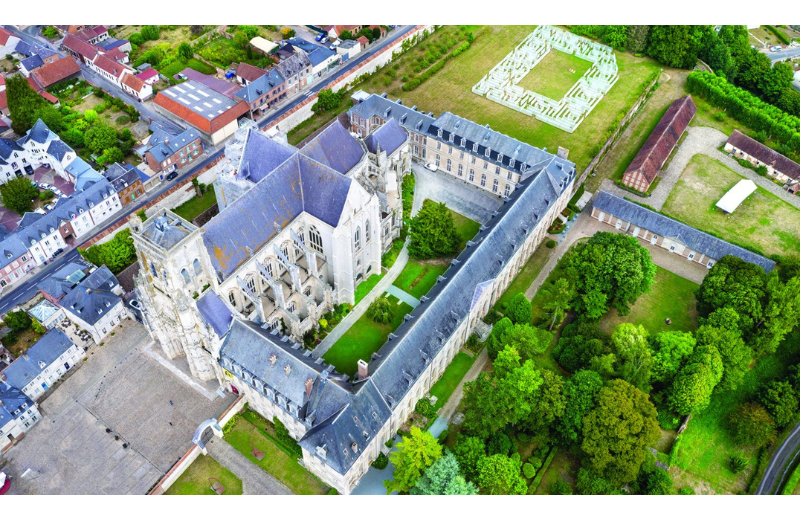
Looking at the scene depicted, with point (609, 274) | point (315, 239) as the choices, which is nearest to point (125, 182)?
point (315, 239)

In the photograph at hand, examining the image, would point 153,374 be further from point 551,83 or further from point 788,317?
point 551,83

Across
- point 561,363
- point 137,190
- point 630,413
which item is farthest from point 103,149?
point 630,413

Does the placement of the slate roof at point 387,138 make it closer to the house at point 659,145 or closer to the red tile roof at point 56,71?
the house at point 659,145

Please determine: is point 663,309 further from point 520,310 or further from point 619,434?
point 619,434

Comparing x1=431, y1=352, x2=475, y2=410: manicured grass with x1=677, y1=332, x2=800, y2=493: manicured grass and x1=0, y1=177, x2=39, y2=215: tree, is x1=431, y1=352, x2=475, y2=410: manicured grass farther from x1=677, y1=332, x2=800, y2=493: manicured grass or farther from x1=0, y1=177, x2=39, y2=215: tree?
x1=0, y1=177, x2=39, y2=215: tree

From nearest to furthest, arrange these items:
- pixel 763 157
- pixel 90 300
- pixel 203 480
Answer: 1. pixel 203 480
2. pixel 90 300
3. pixel 763 157

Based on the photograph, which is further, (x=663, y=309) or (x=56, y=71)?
(x=56, y=71)

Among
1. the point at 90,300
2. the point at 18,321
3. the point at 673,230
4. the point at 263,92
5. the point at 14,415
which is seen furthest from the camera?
the point at 263,92

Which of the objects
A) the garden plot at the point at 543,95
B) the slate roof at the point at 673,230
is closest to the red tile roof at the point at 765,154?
the garden plot at the point at 543,95
